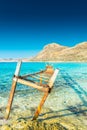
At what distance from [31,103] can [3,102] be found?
2.61 m

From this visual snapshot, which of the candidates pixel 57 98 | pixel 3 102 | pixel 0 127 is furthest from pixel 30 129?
pixel 57 98

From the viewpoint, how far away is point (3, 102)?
17906mm

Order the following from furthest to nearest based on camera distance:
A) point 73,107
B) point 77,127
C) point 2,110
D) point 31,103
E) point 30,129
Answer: point 31,103
point 73,107
point 2,110
point 77,127
point 30,129

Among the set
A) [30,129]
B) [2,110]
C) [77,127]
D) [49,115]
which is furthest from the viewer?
[2,110]

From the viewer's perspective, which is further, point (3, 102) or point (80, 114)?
point (3, 102)

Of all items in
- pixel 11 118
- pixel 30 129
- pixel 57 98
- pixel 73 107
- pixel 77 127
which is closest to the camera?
pixel 30 129

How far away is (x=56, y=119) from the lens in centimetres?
1305

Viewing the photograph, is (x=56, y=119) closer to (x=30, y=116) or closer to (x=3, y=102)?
(x=30, y=116)

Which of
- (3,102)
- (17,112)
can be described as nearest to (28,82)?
(17,112)

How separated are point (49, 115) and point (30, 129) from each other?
429 cm

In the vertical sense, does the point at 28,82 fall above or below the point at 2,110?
above

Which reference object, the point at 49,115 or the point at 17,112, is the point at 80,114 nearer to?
the point at 49,115

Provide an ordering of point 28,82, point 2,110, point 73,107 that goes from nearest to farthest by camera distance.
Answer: point 28,82, point 2,110, point 73,107

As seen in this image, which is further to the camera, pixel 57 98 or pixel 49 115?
pixel 57 98
